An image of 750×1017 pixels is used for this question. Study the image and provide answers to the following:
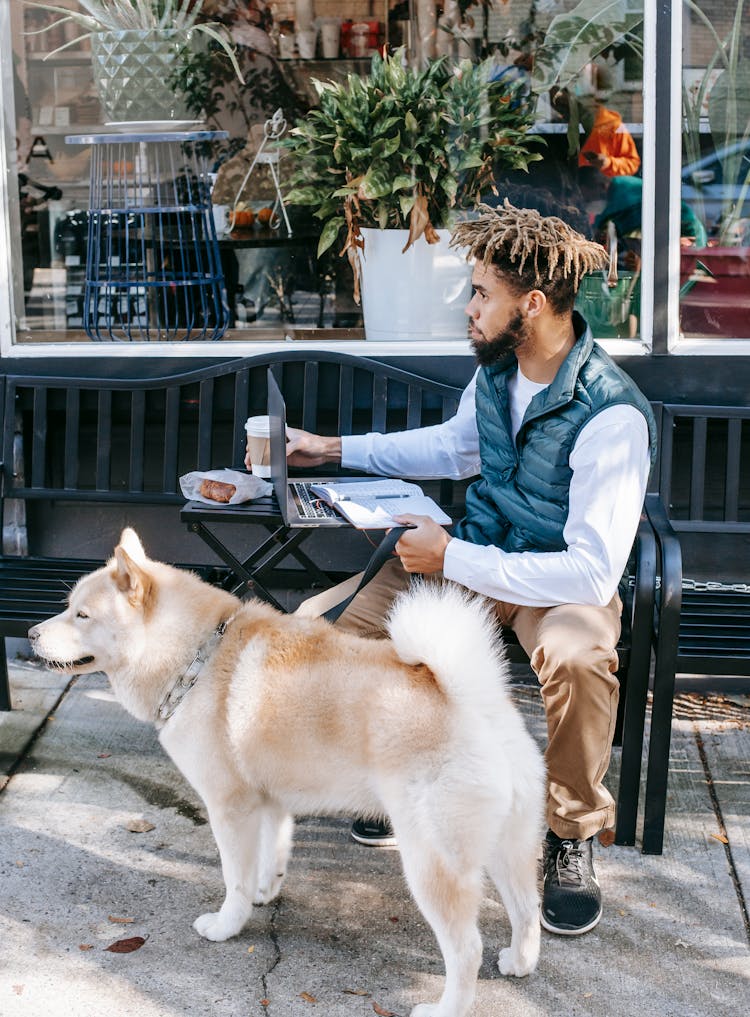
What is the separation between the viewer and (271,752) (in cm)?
278

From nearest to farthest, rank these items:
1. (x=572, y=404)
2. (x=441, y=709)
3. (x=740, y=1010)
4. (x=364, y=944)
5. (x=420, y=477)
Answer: (x=441, y=709) < (x=740, y=1010) < (x=364, y=944) < (x=572, y=404) < (x=420, y=477)

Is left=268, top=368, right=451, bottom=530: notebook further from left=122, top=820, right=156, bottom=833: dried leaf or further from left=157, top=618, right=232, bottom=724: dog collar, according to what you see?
left=122, top=820, right=156, bottom=833: dried leaf

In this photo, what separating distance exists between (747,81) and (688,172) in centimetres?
47

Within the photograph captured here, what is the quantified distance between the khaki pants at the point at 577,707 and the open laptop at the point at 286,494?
68 cm

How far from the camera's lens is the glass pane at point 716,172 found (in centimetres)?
461

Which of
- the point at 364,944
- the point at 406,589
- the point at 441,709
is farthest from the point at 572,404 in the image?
the point at 364,944

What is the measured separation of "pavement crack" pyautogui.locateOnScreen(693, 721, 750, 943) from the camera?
125 inches

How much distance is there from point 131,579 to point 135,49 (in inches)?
127

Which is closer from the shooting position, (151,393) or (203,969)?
(203,969)

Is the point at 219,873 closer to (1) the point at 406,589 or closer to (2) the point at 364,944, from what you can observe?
(2) the point at 364,944

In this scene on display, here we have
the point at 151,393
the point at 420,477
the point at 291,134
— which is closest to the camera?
the point at 420,477

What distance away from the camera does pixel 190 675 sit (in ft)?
9.50

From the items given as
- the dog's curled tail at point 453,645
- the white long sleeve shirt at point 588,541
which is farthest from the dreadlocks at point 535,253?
the dog's curled tail at point 453,645

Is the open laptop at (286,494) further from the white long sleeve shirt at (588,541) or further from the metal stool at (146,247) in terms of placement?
the metal stool at (146,247)
